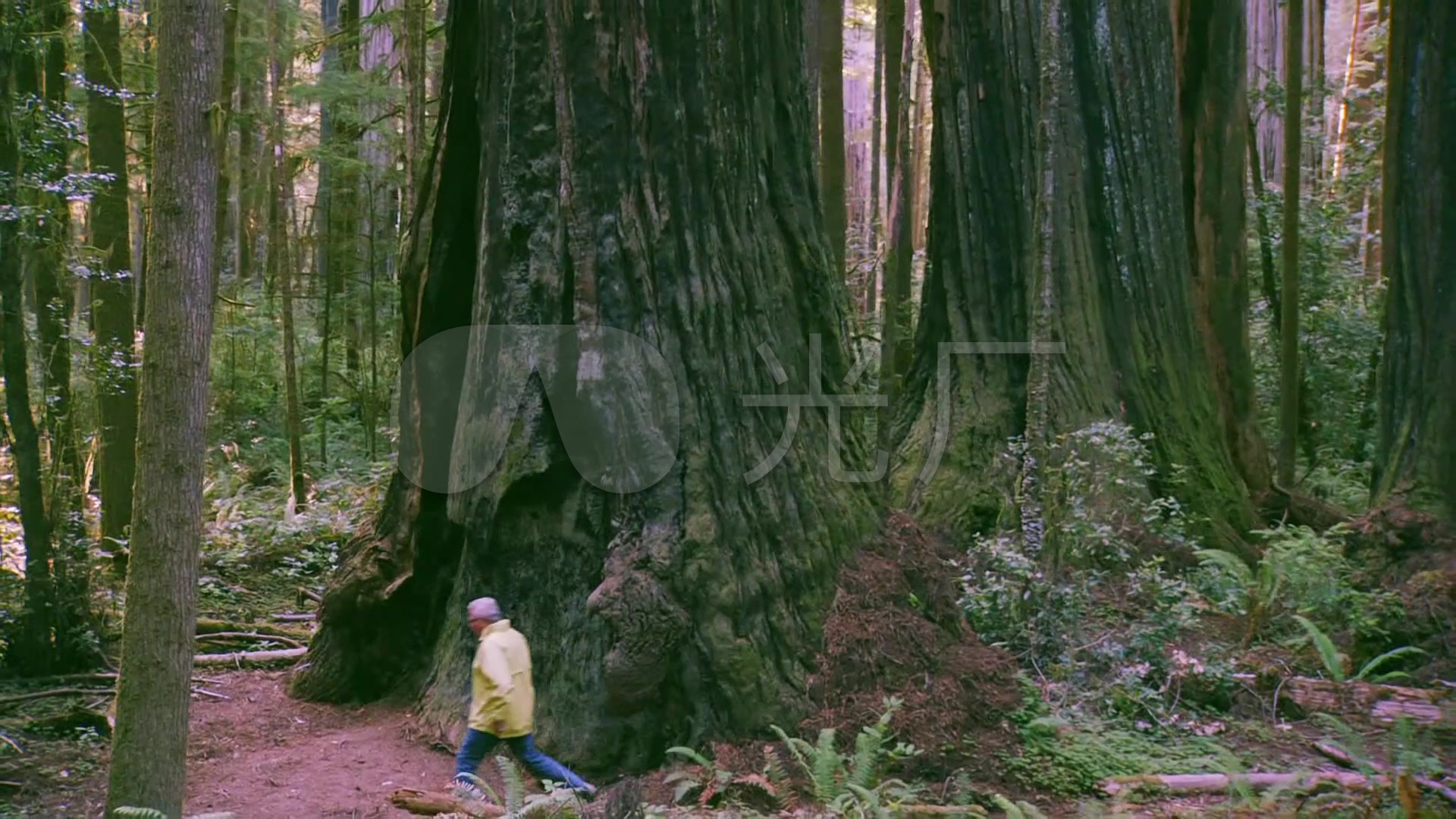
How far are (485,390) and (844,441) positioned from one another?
2.48m

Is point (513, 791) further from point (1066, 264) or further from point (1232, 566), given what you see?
point (1066, 264)

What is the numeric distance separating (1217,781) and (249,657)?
706 cm

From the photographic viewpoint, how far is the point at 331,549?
11.9 meters

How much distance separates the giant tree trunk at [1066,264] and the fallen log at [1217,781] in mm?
3928

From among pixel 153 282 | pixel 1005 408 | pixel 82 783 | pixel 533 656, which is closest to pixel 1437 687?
pixel 1005 408

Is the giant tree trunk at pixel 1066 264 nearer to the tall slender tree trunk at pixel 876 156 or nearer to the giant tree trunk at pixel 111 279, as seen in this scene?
the giant tree trunk at pixel 111 279

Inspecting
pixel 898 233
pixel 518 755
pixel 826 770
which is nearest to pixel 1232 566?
pixel 826 770

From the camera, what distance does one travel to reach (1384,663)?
25.0ft

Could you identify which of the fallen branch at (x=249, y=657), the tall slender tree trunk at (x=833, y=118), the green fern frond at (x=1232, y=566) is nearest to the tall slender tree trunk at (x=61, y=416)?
the fallen branch at (x=249, y=657)

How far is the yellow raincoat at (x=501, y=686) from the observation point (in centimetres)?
589

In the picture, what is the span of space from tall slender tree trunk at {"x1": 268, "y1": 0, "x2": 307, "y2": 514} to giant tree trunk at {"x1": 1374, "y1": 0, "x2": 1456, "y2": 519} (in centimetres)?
1176

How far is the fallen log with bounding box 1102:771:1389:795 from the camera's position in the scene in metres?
5.69

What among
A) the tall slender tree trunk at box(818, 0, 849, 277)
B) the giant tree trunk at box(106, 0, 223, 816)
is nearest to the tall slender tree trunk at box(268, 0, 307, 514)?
the tall slender tree trunk at box(818, 0, 849, 277)

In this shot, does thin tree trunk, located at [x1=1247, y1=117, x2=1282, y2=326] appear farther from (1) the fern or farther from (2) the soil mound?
(1) the fern
